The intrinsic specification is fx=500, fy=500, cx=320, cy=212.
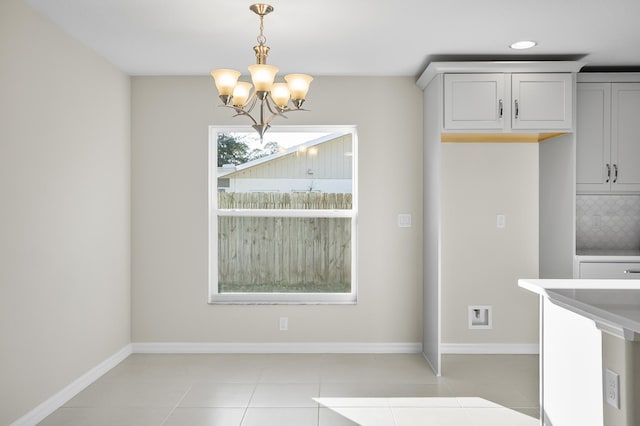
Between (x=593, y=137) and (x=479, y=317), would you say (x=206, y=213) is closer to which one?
(x=479, y=317)

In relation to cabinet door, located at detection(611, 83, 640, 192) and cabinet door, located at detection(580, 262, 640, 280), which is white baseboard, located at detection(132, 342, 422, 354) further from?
cabinet door, located at detection(611, 83, 640, 192)

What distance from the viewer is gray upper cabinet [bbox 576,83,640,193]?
3980 mm

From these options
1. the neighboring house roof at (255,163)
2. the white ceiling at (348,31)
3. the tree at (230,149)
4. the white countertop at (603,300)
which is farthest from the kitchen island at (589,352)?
the tree at (230,149)

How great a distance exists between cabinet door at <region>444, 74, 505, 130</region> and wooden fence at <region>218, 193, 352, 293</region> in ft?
4.33

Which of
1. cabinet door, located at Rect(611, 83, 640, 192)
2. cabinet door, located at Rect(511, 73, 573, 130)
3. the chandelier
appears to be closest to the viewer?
the chandelier

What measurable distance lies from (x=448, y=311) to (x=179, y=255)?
2.48 metres

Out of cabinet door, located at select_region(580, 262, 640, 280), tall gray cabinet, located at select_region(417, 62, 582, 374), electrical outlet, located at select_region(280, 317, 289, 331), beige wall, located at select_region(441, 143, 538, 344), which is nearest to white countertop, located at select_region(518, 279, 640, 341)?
cabinet door, located at select_region(580, 262, 640, 280)

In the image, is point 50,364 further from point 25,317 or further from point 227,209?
point 227,209

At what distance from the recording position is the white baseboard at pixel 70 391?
2.97m

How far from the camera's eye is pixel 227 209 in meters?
4.64

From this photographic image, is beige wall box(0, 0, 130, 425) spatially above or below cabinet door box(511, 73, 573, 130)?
below

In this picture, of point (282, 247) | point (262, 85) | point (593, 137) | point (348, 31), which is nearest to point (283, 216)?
point (282, 247)

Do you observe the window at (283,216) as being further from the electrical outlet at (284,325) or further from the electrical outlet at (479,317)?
the electrical outlet at (479,317)

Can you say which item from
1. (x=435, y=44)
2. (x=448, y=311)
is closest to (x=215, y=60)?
(x=435, y=44)
